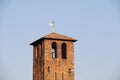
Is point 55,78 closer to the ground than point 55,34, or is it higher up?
closer to the ground

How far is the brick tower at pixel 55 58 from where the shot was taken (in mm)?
46875

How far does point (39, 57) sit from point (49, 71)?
2.43m

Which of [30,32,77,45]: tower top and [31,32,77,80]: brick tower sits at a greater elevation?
[30,32,77,45]: tower top

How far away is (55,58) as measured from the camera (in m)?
47.3

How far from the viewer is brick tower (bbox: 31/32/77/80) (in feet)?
154

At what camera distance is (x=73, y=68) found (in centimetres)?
4759

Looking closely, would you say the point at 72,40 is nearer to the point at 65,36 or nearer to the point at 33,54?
the point at 65,36

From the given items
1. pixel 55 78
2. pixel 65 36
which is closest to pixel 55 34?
pixel 65 36

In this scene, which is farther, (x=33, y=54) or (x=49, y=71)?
(x=33, y=54)

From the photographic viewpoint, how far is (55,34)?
48.1 m

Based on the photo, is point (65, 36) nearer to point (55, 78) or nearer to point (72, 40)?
point (72, 40)

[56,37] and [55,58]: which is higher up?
[56,37]

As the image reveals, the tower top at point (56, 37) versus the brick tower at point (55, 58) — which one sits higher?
the tower top at point (56, 37)

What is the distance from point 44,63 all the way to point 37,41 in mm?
2988
